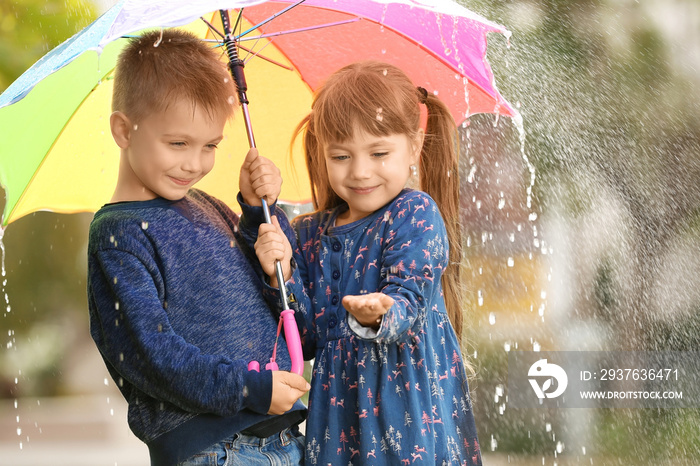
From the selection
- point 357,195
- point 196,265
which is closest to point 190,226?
point 196,265

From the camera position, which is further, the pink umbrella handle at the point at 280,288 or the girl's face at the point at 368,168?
the girl's face at the point at 368,168

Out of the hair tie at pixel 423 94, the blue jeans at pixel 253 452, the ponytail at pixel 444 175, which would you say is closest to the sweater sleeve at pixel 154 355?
the blue jeans at pixel 253 452

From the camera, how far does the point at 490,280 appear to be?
7.72 metres

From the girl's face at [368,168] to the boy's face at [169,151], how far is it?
35 centimetres

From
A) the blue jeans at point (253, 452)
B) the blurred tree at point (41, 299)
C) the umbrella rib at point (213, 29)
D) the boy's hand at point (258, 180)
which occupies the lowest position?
the blurred tree at point (41, 299)

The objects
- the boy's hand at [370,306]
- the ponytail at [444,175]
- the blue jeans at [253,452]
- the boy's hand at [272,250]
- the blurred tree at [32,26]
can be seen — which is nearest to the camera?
the boy's hand at [370,306]

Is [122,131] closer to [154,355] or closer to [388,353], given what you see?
[154,355]

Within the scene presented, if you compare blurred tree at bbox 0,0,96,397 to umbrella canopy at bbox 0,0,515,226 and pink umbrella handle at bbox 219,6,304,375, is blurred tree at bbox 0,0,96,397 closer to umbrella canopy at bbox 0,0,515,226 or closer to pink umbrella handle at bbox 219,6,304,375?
umbrella canopy at bbox 0,0,515,226

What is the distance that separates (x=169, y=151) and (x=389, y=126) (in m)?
0.61

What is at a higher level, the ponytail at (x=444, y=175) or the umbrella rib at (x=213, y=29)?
the umbrella rib at (x=213, y=29)

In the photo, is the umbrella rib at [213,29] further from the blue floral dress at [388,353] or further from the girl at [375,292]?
the blue floral dress at [388,353]

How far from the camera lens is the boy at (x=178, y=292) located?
2.14 metres

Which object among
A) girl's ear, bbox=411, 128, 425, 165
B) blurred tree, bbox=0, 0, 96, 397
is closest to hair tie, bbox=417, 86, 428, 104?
girl's ear, bbox=411, 128, 425, 165

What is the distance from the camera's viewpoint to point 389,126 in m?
2.46
